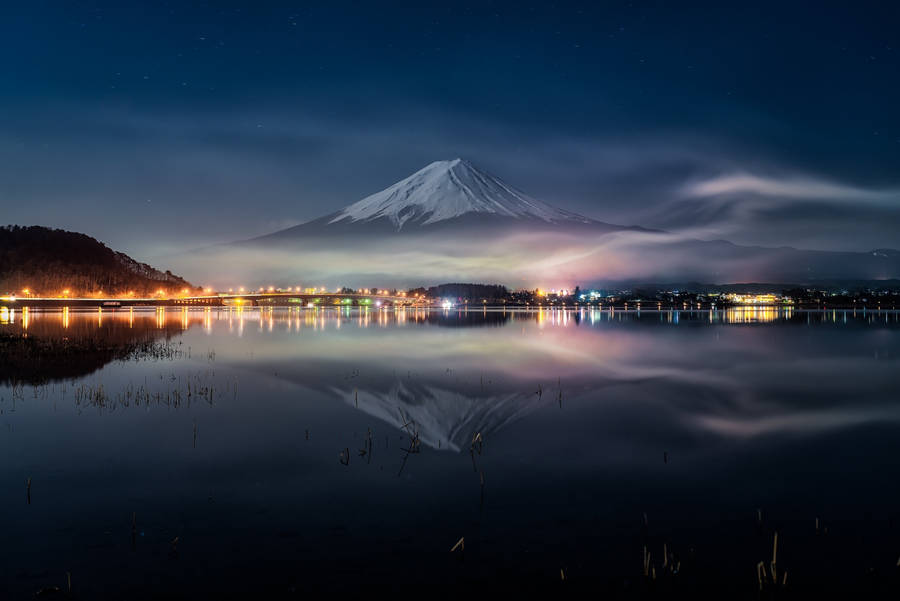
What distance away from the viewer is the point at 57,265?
135m

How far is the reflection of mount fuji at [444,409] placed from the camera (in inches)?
484

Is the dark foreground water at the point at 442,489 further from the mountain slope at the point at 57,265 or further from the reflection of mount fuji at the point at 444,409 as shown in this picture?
the mountain slope at the point at 57,265

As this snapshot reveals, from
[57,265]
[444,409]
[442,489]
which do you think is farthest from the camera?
[57,265]

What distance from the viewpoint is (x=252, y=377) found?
2048cm

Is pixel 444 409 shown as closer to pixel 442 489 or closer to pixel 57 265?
pixel 442 489

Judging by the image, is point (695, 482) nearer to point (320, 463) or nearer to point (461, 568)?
point (461, 568)

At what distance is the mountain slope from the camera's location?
12875 cm

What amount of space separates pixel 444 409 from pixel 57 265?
146 meters

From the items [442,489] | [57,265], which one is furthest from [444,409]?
[57,265]

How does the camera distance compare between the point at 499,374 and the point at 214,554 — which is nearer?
the point at 214,554

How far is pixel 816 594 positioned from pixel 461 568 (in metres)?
3.19

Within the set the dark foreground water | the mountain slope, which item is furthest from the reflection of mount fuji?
the mountain slope

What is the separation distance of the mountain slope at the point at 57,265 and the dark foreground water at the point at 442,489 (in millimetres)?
130523

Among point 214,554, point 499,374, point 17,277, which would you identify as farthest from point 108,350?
point 17,277
